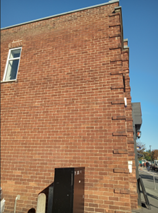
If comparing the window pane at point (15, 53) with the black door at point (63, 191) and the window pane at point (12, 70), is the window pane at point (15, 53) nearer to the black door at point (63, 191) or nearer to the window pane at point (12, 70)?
the window pane at point (12, 70)

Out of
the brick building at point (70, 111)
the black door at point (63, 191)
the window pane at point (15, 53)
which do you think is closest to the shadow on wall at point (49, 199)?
the brick building at point (70, 111)

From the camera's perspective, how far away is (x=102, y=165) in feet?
14.8

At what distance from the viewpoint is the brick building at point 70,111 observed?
4.51 meters

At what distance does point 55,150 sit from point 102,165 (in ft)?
5.14

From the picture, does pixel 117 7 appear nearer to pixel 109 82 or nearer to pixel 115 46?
pixel 115 46

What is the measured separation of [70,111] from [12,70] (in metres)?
3.93

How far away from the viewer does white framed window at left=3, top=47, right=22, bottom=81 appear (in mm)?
7258

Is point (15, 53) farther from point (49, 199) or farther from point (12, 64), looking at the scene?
point (49, 199)

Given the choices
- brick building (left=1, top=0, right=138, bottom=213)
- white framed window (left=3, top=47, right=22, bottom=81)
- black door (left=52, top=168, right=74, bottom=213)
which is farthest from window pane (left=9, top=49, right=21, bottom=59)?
black door (left=52, top=168, right=74, bottom=213)

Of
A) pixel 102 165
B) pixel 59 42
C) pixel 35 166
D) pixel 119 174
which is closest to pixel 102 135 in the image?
pixel 102 165

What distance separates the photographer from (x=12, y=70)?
7391 millimetres

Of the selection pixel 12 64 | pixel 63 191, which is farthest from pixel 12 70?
pixel 63 191

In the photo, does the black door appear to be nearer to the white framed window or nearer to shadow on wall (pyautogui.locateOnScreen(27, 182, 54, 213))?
shadow on wall (pyautogui.locateOnScreen(27, 182, 54, 213))

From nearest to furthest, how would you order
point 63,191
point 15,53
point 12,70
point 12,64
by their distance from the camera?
point 63,191, point 12,70, point 12,64, point 15,53
